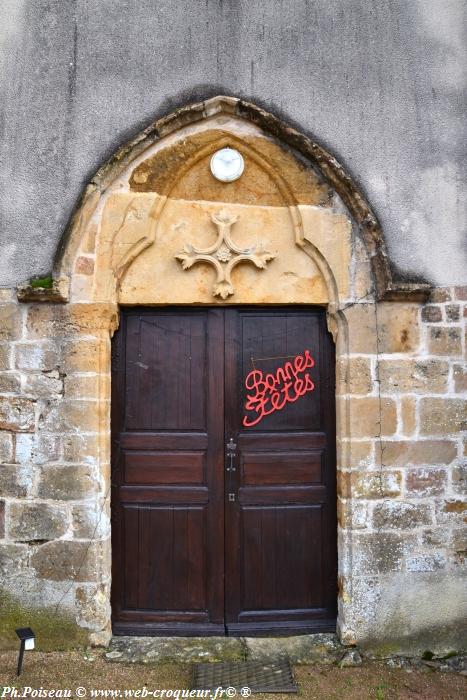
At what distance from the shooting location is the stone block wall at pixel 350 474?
389cm

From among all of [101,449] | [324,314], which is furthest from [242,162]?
[101,449]

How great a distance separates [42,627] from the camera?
3.88m

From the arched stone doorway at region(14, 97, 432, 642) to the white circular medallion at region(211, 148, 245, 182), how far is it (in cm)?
6

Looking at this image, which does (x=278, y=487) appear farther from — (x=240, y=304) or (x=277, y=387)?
(x=240, y=304)

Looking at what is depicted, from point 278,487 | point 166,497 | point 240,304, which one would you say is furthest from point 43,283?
point 278,487

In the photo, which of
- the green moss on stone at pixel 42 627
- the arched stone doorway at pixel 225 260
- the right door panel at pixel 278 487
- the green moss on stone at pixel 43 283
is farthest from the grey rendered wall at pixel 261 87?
the green moss on stone at pixel 42 627

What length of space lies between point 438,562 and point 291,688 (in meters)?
1.26

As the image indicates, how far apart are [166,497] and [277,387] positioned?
1.09 m

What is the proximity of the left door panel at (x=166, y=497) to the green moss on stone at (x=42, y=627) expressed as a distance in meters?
0.32

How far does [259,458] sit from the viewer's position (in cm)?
415

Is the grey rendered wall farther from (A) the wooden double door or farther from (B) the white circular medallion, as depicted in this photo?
(A) the wooden double door

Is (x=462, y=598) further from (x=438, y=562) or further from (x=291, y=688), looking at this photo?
(x=291, y=688)

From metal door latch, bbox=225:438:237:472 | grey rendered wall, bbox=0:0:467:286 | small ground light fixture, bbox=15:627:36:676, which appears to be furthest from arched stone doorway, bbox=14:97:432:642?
metal door latch, bbox=225:438:237:472

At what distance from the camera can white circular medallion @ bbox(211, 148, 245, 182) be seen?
4.12m
